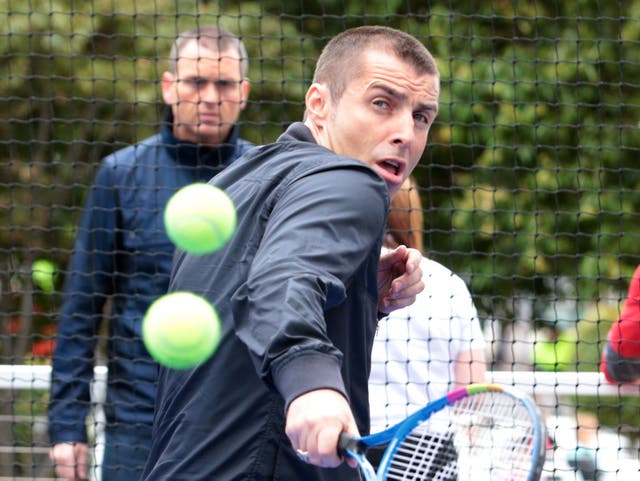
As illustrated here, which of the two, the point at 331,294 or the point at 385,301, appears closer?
the point at 331,294

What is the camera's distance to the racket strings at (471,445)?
2.24 meters

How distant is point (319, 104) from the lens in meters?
2.78

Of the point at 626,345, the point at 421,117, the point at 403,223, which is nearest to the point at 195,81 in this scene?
the point at 403,223

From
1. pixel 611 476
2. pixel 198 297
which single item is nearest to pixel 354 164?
pixel 198 297

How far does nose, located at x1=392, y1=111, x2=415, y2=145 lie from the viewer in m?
2.60

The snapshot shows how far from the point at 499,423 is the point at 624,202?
4815 millimetres

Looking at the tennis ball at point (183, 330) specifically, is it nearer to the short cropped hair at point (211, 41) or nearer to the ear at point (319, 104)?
the ear at point (319, 104)

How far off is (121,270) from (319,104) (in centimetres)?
193

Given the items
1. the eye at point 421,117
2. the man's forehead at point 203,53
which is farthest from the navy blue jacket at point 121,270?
the eye at point 421,117

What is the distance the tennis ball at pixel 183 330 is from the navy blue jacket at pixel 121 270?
1162mm

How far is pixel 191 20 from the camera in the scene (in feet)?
23.4

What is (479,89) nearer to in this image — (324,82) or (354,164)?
(324,82)

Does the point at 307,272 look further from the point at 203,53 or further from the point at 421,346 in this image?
the point at 203,53

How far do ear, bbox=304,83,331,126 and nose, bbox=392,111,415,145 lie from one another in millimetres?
194
